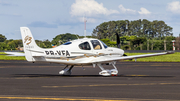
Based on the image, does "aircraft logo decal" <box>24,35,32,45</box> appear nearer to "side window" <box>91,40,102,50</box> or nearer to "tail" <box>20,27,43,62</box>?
"tail" <box>20,27,43,62</box>

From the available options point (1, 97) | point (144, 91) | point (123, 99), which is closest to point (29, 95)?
point (1, 97)

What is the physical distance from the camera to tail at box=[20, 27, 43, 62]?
56.2 feet

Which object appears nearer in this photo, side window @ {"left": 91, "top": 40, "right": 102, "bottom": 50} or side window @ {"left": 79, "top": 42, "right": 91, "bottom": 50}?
side window @ {"left": 79, "top": 42, "right": 91, "bottom": 50}

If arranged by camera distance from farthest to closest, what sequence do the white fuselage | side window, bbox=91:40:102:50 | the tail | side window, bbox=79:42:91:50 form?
side window, bbox=91:40:102:50, side window, bbox=79:42:91:50, the white fuselage, the tail

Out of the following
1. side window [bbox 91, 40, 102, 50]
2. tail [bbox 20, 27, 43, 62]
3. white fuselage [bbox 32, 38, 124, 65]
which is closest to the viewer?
tail [bbox 20, 27, 43, 62]

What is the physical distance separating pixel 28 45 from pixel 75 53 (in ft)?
10.00

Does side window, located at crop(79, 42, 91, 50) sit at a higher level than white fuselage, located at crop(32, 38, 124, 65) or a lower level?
higher

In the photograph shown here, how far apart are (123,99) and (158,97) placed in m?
1.34

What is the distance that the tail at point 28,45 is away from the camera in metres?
17.1

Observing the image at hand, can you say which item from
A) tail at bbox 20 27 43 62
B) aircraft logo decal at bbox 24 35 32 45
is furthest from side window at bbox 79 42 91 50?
aircraft logo decal at bbox 24 35 32 45

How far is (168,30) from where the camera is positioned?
13738cm

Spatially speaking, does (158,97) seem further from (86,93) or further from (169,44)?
(169,44)

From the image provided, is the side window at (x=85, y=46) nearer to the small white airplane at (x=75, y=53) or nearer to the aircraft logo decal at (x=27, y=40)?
the small white airplane at (x=75, y=53)

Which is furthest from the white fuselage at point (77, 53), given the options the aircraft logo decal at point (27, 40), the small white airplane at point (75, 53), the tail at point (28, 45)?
the aircraft logo decal at point (27, 40)
